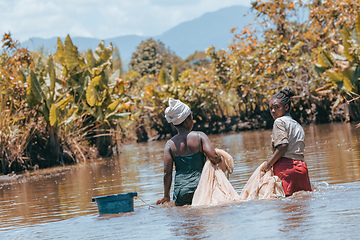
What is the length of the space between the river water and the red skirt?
13cm

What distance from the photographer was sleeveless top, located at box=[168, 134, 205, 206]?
716 centimetres

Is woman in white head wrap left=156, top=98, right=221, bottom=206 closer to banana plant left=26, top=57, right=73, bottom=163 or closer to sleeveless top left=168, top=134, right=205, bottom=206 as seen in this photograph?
sleeveless top left=168, top=134, right=205, bottom=206

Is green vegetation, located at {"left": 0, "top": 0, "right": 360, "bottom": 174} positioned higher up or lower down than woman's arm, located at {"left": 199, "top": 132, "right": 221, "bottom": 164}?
higher up

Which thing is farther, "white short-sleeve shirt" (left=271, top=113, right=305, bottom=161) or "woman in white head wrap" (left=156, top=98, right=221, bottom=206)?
"woman in white head wrap" (left=156, top=98, right=221, bottom=206)

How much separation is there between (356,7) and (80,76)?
1123 centimetres

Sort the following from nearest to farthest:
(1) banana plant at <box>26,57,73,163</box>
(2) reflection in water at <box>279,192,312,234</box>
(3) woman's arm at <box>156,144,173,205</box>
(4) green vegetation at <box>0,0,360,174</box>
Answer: (2) reflection in water at <box>279,192,312,234</box> → (3) woman's arm at <box>156,144,173,205</box> → (1) banana plant at <box>26,57,73,163</box> → (4) green vegetation at <box>0,0,360,174</box>

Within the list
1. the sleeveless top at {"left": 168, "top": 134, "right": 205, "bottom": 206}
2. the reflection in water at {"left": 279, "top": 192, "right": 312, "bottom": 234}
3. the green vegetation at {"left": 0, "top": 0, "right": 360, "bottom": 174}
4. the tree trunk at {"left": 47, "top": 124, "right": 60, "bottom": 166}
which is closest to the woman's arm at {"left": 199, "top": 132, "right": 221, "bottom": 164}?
the sleeveless top at {"left": 168, "top": 134, "right": 205, "bottom": 206}

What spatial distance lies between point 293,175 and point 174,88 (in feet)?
68.7

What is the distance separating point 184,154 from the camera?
281 inches

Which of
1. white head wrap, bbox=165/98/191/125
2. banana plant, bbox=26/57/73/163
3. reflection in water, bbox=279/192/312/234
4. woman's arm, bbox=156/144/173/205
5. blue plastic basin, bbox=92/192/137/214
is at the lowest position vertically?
reflection in water, bbox=279/192/312/234

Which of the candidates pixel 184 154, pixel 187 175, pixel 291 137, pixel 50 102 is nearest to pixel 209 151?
pixel 184 154

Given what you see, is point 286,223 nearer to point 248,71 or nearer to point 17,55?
point 17,55

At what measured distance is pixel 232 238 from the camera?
5.11 m

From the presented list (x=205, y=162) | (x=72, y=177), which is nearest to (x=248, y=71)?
(x=72, y=177)
